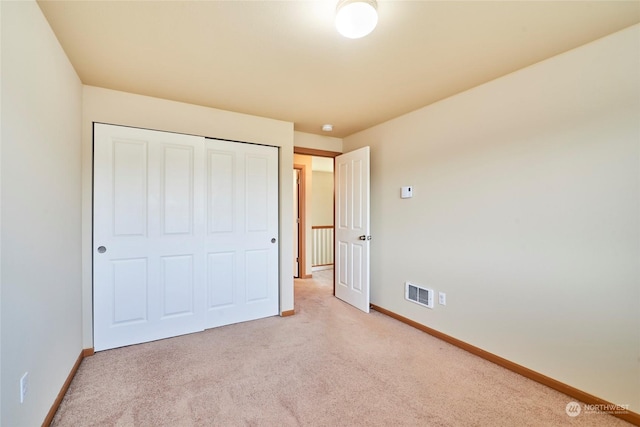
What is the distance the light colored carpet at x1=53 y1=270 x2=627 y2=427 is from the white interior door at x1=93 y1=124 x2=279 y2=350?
284mm

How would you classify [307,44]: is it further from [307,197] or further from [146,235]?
[307,197]

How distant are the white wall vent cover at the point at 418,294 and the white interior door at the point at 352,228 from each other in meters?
0.50

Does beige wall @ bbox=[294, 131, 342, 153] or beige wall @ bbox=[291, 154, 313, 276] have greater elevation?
beige wall @ bbox=[294, 131, 342, 153]

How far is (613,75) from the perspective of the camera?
1.68m

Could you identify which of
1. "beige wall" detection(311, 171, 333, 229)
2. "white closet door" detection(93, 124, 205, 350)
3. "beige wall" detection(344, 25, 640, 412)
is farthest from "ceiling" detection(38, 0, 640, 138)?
"beige wall" detection(311, 171, 333, 229)

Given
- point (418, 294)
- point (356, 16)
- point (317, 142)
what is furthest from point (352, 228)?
point (356, 16)

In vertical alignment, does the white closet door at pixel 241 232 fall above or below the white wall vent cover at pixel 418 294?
above

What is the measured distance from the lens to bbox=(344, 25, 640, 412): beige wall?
65.1 inches

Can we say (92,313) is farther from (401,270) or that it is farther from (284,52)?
(401,270)

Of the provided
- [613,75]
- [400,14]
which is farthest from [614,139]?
[400,14]

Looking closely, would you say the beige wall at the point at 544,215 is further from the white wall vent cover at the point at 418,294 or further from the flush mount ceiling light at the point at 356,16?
the flush mount ceiling light at the point at 356,16

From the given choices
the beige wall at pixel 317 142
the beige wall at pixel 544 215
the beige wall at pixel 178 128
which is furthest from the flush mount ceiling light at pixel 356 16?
the beige wall at pixel 317 142

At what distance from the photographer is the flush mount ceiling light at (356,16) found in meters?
1.34

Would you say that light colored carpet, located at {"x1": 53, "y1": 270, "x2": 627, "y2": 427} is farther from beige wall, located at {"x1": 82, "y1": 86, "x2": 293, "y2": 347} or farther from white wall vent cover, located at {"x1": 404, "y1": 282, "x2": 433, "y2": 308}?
beige wall, located at {"x1": 82, "y1": 86, "x2": 293, "y2": 347}
